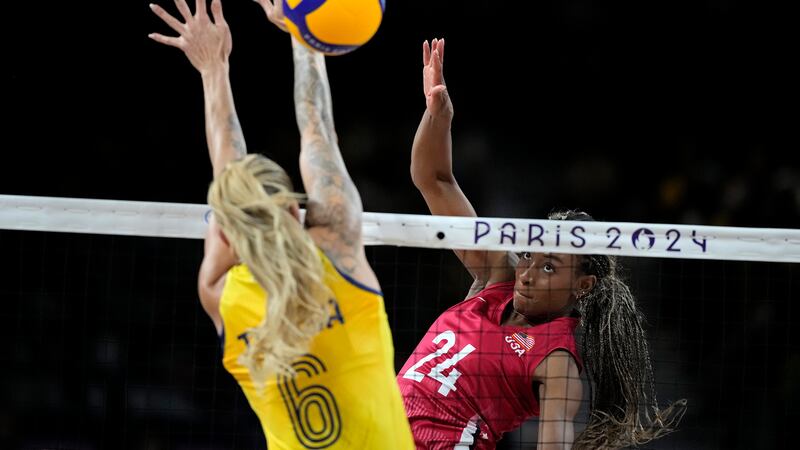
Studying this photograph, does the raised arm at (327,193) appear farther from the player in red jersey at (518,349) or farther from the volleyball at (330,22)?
the player in red jersey at (518,349)

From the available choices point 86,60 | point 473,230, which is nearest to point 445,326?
point 473,230

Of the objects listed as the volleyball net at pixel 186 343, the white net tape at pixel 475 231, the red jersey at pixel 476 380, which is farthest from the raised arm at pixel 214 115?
the volleyball net at pixel 186 343

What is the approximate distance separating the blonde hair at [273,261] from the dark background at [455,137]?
428 centimetres

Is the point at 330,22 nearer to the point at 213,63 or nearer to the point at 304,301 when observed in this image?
the point at 213,63

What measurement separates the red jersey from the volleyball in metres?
1.56

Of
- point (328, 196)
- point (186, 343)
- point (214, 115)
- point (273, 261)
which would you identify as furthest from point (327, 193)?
point (186, 343)

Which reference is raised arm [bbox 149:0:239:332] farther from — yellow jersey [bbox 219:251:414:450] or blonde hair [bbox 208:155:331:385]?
blonde hair [bbox 208:155:331:385]

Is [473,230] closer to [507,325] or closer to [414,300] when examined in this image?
[507,325]

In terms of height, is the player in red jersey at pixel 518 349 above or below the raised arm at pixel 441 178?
below

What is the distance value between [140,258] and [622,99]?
3635 mm

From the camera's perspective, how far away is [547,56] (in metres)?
7.55

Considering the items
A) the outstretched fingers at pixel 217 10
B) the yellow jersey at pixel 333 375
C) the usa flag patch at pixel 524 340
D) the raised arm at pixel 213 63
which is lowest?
the yellow jersey at pixel 333 375

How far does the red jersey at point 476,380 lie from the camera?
4.52 meters

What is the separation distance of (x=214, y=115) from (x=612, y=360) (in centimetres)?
229
